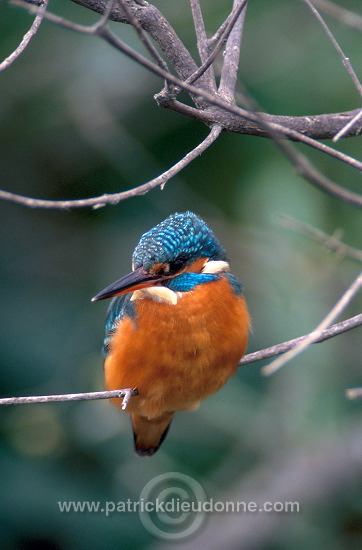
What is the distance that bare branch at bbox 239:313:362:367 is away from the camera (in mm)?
2031

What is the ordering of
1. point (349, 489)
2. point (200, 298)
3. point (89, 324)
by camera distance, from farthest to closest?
point (89, 324), point (349, 489), point (200, 298)

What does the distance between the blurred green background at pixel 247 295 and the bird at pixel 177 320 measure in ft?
3.17

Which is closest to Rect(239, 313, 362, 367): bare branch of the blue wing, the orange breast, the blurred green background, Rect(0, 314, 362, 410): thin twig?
Rect(0, 314, 362, 410): thin twig

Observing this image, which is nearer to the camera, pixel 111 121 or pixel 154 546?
pixel 154 546

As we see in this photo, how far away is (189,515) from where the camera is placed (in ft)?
13.0

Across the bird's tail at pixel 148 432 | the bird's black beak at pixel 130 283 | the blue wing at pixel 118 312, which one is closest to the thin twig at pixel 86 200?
the bird's black beak at pixel 130 283

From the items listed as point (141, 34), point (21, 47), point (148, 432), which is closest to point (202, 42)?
point (21, 47)

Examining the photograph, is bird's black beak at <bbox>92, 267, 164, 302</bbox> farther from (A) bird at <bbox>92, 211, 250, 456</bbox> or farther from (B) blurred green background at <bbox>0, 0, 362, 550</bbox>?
(B) blurred green background at <bbox>0, 0, 362, 550</bbox>

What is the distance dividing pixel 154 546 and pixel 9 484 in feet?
2.76

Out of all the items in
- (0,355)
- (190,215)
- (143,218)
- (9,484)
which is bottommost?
(9,484)

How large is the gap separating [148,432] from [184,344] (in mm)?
836

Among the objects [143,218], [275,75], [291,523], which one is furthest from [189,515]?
[275,75]

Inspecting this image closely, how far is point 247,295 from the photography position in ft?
12.8

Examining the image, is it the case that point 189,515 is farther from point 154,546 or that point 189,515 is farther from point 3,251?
point 3,251
